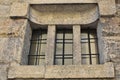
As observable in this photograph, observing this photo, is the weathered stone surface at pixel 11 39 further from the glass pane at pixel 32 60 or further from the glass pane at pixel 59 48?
the glass pane at pixel 59 48

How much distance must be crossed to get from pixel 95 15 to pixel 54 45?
1044 millimetres

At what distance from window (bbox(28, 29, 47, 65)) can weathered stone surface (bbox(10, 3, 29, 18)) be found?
1.55ft

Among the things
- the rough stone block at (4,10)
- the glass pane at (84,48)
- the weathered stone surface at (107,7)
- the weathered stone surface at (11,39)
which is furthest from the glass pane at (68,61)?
the rough stone block at (4,10)

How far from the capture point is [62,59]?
4828 mm

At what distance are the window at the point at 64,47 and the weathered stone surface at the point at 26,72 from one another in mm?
564

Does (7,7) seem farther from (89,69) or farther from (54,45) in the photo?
(89,69)

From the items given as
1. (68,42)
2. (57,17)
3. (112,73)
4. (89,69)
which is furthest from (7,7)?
(112,73)

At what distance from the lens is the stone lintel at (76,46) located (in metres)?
4.60

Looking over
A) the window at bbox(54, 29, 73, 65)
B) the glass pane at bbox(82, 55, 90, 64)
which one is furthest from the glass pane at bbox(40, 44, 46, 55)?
the glass pane at bbox(82, 55, 90, 64)

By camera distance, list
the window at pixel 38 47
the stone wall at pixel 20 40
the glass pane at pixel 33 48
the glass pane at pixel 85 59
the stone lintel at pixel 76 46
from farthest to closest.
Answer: the glass pane at pixel 33 48, the window at pixel 38 47, the glass pane at pixel 85 59, the stone lintel at pixel 76 46, the stone wall at pixel 20 40

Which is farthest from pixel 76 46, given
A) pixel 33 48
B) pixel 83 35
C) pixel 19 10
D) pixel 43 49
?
pixel 19 10

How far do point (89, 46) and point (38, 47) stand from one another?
97 cm

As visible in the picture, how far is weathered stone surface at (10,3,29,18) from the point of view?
16.5ft

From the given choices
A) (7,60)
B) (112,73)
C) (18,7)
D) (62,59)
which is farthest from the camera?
(18,7)
